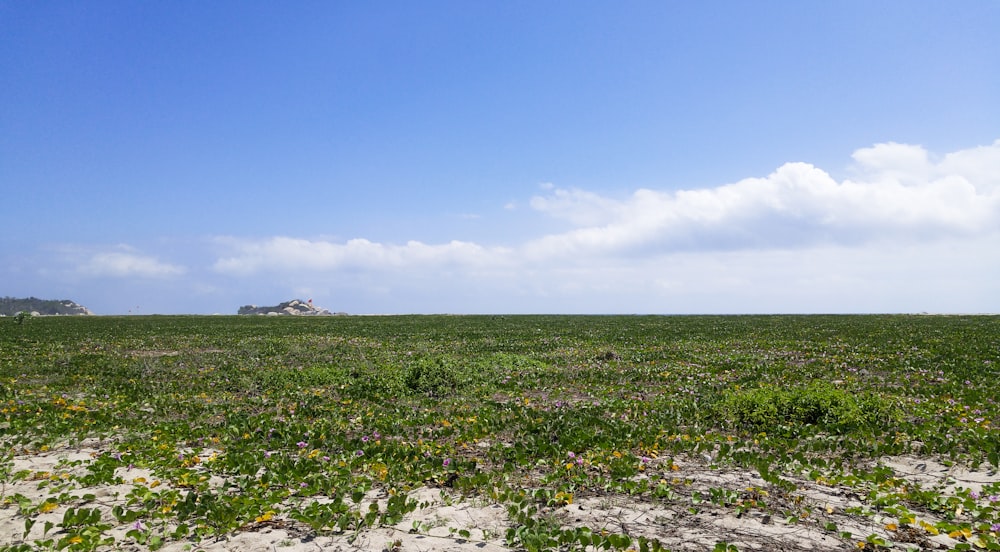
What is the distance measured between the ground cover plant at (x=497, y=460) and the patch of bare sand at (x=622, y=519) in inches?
1.3

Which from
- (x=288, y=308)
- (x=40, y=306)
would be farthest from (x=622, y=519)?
(x=40, y=306)

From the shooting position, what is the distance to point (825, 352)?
22594mm

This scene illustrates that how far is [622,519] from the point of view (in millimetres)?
5816

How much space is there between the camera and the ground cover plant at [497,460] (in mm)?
5484

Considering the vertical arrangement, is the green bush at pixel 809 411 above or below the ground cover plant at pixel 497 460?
above

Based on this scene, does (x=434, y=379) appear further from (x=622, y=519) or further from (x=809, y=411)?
(x=622, y=519)

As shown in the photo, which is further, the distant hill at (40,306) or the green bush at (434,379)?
the distant hill at (40,306)

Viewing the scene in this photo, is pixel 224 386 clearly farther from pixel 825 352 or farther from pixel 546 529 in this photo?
pixel 825 352

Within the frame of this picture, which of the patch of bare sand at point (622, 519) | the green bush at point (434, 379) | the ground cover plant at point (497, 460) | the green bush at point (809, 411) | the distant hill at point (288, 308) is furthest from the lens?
the distant hill at point (288, 308)

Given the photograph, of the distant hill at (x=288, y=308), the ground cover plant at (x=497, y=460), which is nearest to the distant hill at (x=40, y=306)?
the distant hill at (x=288, y=308)

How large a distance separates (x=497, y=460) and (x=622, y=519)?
2.73m

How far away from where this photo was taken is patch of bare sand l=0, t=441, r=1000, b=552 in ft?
17.2

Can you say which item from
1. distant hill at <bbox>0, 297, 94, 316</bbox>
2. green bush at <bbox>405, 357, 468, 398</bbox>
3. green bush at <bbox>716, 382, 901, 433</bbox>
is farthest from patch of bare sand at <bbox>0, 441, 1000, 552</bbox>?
distant hill at <bbox>0, 297, 94, 316</bbox>

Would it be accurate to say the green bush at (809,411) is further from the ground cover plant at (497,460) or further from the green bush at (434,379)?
the green bush at (434,379)
